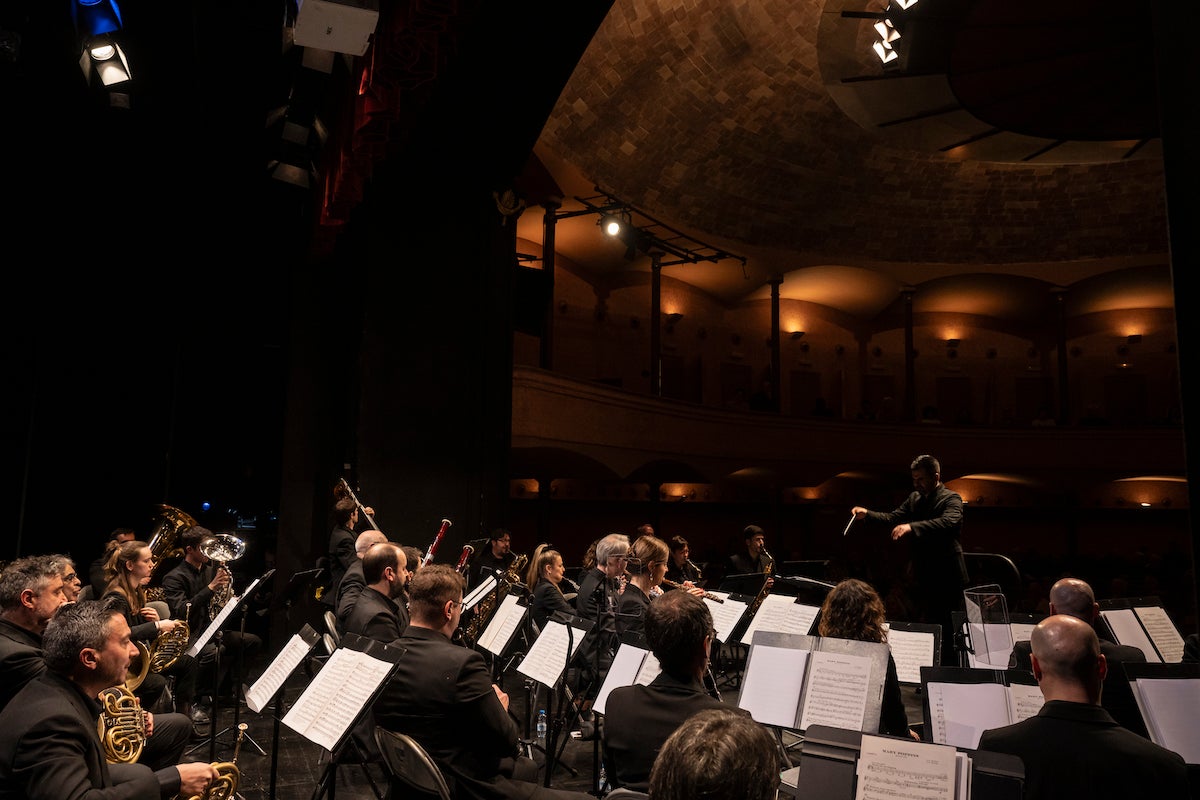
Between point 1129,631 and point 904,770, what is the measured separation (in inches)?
112

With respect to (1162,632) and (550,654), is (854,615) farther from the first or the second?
(1162,632)

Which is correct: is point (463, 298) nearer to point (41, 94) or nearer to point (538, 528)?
point (41, 94)

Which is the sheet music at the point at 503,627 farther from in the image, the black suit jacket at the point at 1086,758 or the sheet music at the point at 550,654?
the black suit jacket at the point at 1086,758

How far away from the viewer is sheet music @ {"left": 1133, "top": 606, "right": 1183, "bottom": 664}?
4242 millimetres

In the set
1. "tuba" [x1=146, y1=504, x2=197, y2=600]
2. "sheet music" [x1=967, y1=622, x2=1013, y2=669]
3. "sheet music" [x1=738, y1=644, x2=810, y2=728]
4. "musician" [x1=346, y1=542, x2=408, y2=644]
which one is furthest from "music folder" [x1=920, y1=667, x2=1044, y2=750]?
"tuba" [x1=146, y1=504, x2=197, y2=600]

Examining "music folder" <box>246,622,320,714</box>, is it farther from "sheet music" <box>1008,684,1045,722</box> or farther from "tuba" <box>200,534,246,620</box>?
"sheet music" <box>1008,684,1045,722</box>

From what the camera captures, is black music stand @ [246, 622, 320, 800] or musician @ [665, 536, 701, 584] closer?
black music stand @ [246, 622, 320, 800]

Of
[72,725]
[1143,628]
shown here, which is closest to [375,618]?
[72,725]

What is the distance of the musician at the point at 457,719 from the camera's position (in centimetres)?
313

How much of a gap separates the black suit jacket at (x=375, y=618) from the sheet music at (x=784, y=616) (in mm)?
1829

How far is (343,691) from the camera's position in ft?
10.3

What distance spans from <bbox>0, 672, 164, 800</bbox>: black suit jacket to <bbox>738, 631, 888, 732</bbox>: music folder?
2181 millimetres

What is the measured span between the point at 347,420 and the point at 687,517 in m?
10.3

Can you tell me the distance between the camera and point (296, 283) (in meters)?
11.0
